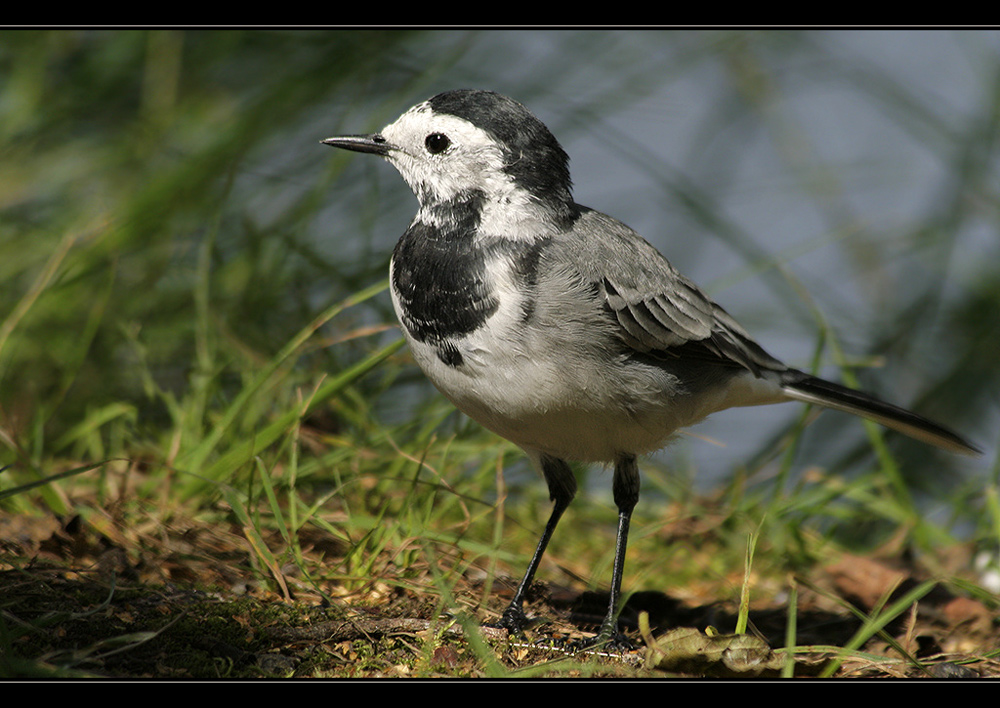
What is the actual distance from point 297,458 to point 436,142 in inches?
62.5

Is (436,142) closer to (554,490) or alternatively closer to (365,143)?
(365,143)

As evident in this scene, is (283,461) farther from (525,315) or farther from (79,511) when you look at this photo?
(525,315)

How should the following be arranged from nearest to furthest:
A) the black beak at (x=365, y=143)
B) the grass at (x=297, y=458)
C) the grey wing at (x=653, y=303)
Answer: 1. the grass at (x=297, y=458)
2. the grey wing at (x=653, y=303)
3. the black beak at (x=365, y=143)

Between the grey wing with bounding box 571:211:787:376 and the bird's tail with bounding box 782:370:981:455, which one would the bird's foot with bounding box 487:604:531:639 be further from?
the bird's tail with bounding box 782:370:981:455

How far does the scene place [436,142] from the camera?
141 inches

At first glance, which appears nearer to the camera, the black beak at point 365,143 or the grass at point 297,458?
the grass at point 297,458

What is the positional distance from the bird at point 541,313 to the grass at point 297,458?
472 millimetres

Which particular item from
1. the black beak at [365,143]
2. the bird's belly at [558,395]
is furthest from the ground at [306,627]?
the black beak at [365,143]

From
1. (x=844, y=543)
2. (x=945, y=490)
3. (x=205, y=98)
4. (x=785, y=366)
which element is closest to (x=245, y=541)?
(x=785, y=366)

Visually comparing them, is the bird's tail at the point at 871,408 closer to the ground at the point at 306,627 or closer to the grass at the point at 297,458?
the grass at the point at 297,458

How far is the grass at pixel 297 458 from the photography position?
2.97 meters

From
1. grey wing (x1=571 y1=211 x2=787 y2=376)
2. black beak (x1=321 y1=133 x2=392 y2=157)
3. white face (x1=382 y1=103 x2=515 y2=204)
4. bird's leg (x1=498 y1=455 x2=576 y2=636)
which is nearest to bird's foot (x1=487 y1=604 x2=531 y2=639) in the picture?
bird's leg (x1=498 y1=455 x2=576 y2=636)

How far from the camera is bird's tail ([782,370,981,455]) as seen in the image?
13.1ft

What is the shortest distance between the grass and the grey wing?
2.08ft
